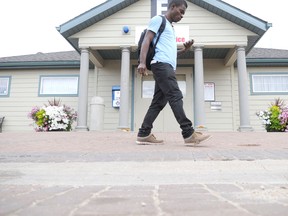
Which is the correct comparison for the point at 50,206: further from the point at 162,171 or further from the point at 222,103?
the point at 222,103

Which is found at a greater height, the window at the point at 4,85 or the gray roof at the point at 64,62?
the gray roof at the point at 64,62

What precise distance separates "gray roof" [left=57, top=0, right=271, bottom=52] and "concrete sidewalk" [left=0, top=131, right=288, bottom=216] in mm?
6446

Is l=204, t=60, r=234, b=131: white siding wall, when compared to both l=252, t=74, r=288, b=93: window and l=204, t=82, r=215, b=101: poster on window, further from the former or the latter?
l=252, t=74, r=288, b=93: window

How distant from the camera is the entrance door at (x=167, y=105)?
10000 millimetres

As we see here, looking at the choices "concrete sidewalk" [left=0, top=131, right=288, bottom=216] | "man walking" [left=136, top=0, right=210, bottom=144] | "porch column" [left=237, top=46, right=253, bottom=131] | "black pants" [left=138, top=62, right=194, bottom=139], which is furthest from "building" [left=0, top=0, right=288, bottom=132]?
"concrete sidewalk" [left=0, top=131, right=288, bottom=216]

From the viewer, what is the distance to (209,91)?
408 inches

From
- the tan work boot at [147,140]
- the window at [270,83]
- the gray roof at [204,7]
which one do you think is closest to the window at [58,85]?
the gray roof at [204,7]

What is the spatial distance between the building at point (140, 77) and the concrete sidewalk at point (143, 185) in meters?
5.62

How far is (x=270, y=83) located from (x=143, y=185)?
10.2m

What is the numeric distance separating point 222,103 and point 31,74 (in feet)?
24.6

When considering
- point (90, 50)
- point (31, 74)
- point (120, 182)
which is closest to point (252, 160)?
point (120, 182)

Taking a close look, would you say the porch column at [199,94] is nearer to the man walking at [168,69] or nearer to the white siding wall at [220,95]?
the white siding wall at [220,95]

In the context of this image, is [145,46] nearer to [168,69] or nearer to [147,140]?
[168,69]

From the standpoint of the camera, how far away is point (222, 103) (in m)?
10.3
